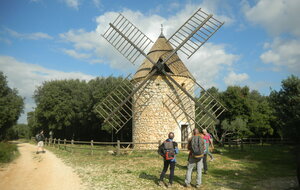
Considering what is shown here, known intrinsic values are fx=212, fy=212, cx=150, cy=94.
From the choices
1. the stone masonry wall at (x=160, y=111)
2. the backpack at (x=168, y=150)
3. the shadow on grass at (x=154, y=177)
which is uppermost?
the stone masonry wall at (x=160, y=111)

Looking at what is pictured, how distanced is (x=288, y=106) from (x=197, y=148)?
9346mm

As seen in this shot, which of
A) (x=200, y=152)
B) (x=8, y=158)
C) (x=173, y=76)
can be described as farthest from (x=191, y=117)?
(x=8, y=158)

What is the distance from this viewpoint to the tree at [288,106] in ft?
37.0

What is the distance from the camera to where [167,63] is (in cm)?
1404

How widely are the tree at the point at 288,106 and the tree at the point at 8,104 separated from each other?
874 inches

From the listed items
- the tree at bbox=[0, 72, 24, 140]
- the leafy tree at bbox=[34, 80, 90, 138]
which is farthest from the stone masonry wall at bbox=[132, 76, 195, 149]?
the tree at bbox=[0, 72, 24, 140]

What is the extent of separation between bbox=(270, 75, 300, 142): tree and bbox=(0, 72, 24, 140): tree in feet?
72.9

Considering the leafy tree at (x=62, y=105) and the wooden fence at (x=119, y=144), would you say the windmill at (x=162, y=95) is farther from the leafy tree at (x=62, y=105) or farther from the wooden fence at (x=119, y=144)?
the leafy tree at (x=62, y=105)

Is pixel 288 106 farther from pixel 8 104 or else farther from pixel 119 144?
pixel 8 104

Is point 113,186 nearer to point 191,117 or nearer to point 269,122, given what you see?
point 191,117

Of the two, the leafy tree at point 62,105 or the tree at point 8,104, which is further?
the leafy tree at point 62,105

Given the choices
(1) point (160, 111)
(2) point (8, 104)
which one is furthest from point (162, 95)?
(2) point (8, 104)

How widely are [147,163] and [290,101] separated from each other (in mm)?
9117

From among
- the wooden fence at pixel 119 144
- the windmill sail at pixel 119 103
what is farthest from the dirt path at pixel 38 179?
the windmill sail at pixel 119 103
